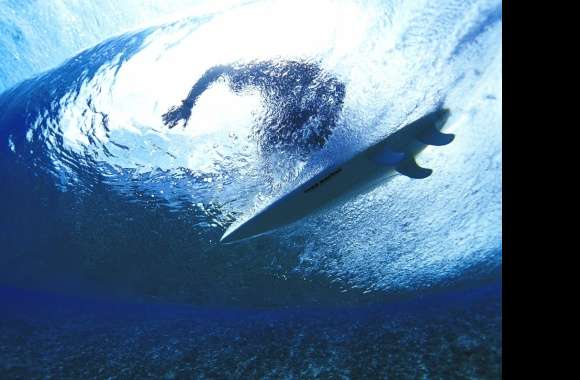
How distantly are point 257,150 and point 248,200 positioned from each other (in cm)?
133

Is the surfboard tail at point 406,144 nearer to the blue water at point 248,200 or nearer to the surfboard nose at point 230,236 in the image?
the blue water at point 248,200

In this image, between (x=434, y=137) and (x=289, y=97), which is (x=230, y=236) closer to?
(x=289, y=97)

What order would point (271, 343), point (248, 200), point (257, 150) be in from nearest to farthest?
point (271, 343)
point (257, 150)
point (248, 200)

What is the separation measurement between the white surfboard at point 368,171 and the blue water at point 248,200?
0.27 m

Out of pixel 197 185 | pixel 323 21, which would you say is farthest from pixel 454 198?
pixel 197 185

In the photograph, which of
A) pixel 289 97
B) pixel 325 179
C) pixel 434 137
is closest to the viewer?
pixel 434 137

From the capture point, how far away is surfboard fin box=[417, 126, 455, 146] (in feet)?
18.7

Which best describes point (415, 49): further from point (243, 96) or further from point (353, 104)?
point (243, 96)

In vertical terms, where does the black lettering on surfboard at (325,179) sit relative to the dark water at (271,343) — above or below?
above

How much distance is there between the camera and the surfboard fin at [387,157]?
5.94 m

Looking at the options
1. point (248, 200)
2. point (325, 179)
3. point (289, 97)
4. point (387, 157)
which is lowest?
point (325, 179)

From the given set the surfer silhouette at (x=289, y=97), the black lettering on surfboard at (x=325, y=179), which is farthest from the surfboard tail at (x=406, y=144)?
the surfer silhouette at (x=289, y=97)

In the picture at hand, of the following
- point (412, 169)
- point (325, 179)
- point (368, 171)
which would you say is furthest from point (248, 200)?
point (412, 169)

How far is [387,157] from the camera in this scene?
19.5ft
